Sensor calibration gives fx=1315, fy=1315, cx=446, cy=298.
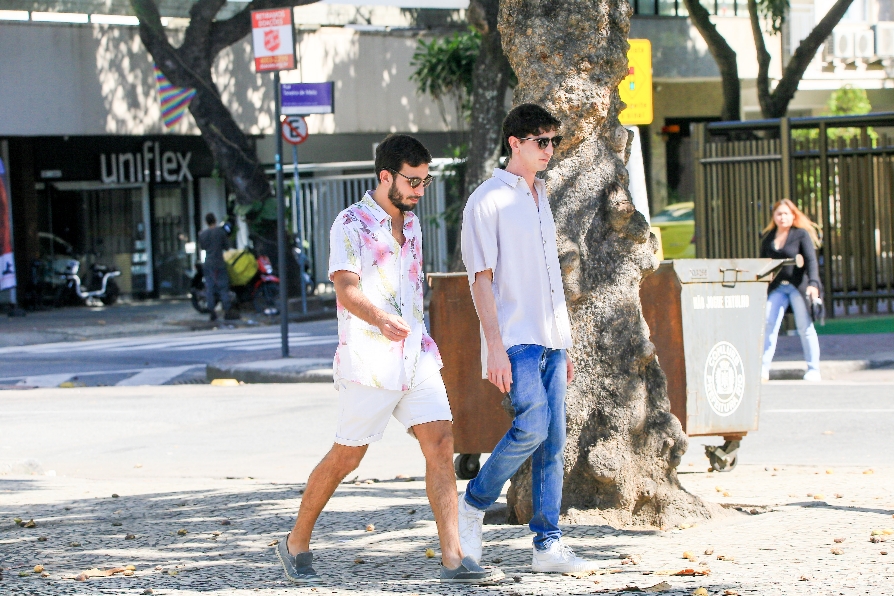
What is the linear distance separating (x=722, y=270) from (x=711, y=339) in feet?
1.41

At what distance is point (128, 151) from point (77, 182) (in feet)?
3.88

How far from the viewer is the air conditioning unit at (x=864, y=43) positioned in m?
32.1

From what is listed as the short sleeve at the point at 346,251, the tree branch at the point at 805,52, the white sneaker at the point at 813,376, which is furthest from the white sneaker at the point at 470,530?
the tree branch at the point at 805,52

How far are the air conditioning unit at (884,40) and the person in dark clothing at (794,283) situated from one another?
69.5 feet

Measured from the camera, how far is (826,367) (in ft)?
44.0

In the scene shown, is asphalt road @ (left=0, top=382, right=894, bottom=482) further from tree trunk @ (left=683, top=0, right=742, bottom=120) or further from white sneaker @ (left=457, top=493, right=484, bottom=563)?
tree trunk @ (left=683, top=0, right=742, bottom=120)

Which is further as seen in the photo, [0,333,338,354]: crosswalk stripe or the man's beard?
[0,333,338,354]: crosswalk stripe

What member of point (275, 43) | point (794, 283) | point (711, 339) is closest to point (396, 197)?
point (711, 339)

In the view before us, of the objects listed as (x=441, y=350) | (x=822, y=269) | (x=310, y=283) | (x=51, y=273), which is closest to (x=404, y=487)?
(x=441, y=350)

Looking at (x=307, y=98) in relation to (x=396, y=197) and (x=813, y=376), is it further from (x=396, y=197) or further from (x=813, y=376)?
(x=396, y=197)

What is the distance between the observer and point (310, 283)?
77.1ft

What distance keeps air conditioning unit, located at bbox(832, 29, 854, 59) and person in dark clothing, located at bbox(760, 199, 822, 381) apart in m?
20.8

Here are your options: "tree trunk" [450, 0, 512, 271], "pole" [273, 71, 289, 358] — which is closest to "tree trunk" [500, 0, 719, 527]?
"pole" [273, 71, 289, 358]

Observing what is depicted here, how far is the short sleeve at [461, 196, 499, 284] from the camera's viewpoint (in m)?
5.14
